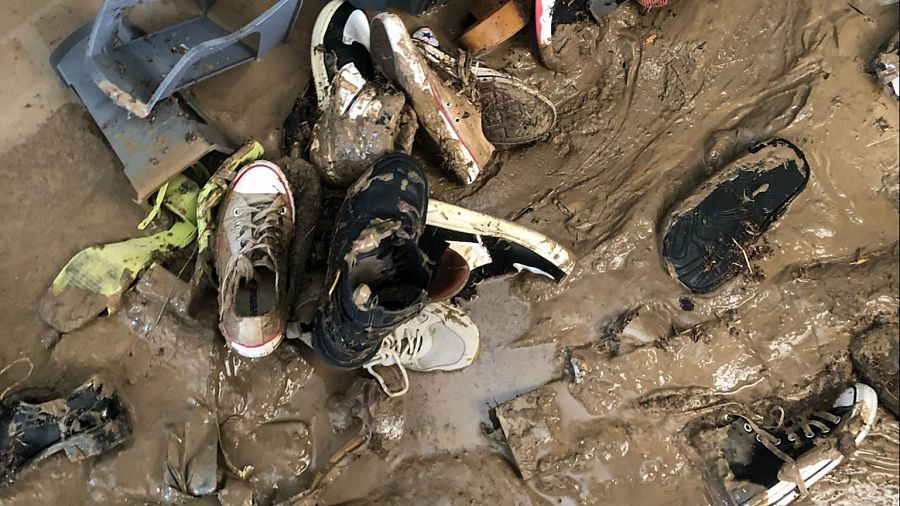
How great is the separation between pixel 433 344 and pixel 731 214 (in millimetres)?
1092

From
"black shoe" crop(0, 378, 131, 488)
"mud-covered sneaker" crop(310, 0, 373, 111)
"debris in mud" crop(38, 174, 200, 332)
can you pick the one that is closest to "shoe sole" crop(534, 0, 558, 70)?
"mud-covered sneaker" crop(310, 0, 373, 111)

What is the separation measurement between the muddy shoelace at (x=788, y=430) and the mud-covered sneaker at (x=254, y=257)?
61.2 inches

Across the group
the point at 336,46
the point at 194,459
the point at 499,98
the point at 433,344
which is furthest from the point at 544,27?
the point at 194,459

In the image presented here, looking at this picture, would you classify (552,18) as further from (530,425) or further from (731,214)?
(530,425)

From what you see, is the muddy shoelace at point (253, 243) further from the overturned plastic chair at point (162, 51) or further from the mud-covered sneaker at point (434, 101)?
the mud-covered sneaker at point (434, 101)

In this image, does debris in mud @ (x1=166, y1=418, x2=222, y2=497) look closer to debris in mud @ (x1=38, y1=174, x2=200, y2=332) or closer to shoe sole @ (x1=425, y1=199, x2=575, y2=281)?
debris in mud @ (x1=38, y1=174, x2=200, y2=332)

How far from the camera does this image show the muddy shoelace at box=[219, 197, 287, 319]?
1739mm

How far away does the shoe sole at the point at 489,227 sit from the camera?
6.23 ft

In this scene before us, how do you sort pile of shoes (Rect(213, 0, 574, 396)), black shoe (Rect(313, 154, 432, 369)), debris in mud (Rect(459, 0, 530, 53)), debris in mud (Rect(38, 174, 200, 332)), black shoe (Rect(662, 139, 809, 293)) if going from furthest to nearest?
debris in mud (Rect(459, 0, 530, 53)), black shoe (Rect(662, 139, 809, 293)), debris in mud (Rect(38, 174, 200, 332)), pile of shoes (Rect(213, 0, 574, 396)), black shoe (Rect(313, 154, 432, 369))

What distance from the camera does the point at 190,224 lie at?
1.96m

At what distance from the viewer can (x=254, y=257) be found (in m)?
1.80

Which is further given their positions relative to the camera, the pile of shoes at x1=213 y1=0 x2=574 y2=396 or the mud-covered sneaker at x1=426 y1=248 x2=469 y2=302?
the mud-covered sneaker at x1=426 y1=248 x2=469 y2=302

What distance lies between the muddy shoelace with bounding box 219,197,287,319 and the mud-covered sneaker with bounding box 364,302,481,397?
1.45 feet

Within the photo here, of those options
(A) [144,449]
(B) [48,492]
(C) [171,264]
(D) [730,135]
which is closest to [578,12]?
(D) [730,135]
